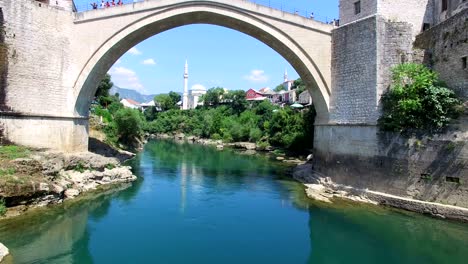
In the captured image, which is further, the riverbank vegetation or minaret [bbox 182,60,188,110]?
minaret [bbox 182,60,188,110]

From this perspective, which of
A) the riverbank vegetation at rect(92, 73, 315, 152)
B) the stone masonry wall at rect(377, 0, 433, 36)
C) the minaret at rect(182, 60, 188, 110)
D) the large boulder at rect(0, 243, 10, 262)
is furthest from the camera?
the minaret at rect(182, 60, 188, 110)

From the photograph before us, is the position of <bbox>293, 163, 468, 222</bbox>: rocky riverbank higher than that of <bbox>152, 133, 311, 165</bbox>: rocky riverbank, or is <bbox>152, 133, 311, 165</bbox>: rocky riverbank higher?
<bbox>152, 133, 311, 165</bbox>: rocky riverbank

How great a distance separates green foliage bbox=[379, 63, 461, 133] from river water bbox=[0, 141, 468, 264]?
7.97 ft

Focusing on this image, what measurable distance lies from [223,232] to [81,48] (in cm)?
820

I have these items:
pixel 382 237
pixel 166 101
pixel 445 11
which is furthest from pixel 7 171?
pixel 166 101

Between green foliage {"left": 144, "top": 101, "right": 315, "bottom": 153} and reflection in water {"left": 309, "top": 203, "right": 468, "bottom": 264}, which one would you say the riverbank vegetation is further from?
reflection in water {"left": 309, "top": 203, "right": 468, "bottom": 264}

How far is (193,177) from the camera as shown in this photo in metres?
15.7

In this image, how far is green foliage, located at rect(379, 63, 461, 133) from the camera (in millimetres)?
9750

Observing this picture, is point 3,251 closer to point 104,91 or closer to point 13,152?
point 13,152

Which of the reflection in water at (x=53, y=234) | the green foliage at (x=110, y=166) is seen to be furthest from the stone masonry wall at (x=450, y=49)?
the green foliage at (x=110, y=166)

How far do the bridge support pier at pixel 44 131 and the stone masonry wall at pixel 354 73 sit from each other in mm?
→ 8818

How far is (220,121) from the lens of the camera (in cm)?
4028

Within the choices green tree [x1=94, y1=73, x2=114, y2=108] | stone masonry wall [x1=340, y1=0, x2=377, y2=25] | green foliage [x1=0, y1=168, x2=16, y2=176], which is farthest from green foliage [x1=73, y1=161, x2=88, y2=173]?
green tree [x1=94, y1=73, x2=114, y2=108]

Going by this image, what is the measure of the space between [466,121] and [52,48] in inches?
483
